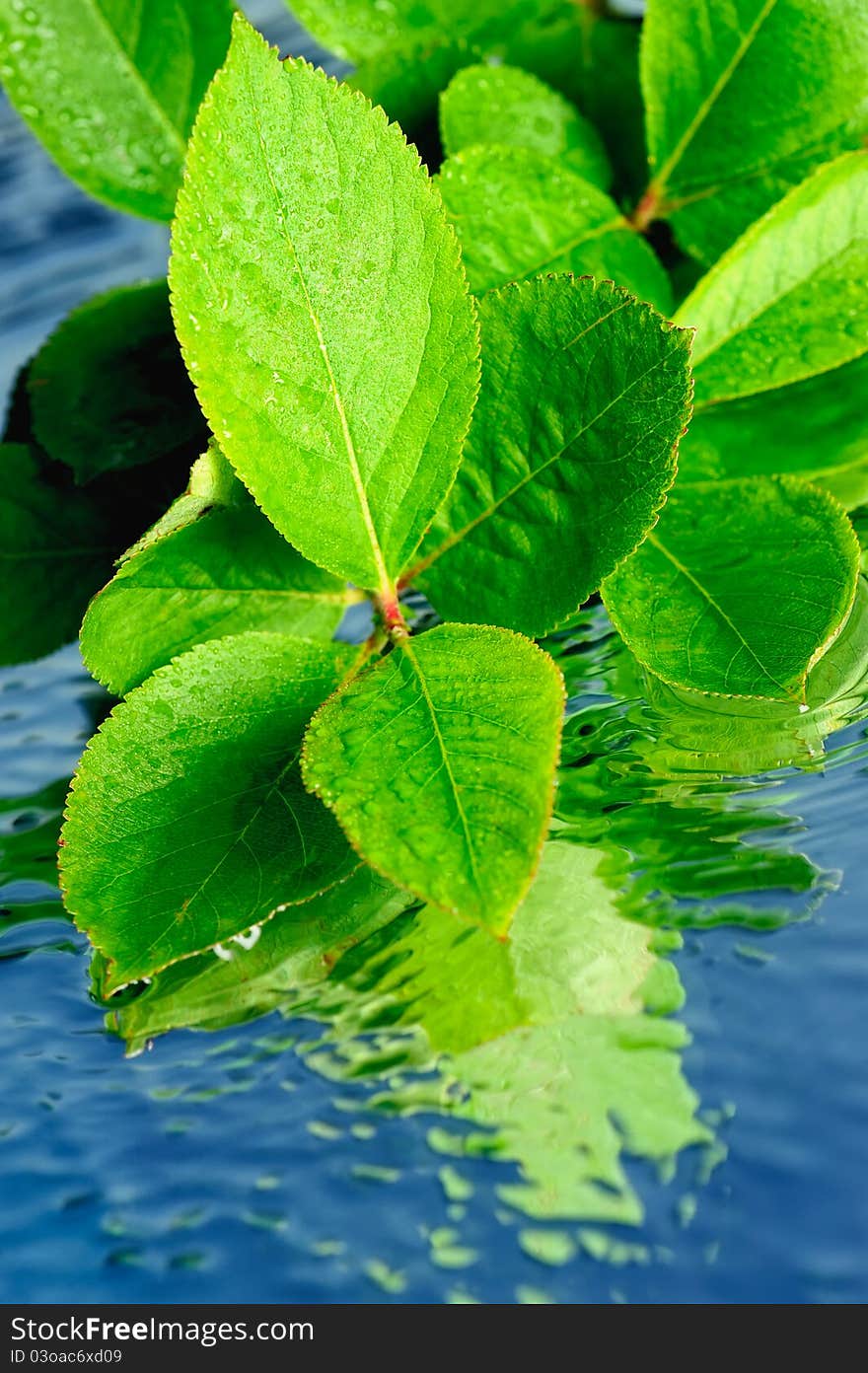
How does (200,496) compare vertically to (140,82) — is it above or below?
below

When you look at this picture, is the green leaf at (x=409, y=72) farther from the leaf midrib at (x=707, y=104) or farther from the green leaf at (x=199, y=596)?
the green leaf at (x=199, y=596)

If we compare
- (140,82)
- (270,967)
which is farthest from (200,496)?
(140,82)

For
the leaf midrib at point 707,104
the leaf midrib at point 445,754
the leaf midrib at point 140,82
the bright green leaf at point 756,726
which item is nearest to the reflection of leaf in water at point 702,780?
the bright green leaf at point 756,726

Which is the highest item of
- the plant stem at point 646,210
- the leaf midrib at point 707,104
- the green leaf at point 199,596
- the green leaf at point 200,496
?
the leaf midrib at point 707,104

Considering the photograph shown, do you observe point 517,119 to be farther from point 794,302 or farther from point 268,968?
point 268,968

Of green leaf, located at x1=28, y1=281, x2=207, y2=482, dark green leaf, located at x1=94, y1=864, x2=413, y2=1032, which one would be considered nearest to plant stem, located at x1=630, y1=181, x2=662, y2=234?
green leaf, located at x1=28, y1=281, x2=207, y2=482
